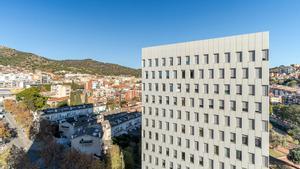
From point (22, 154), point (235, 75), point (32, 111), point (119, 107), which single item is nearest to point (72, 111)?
point (32, 111)

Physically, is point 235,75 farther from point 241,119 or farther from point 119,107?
point 119,107

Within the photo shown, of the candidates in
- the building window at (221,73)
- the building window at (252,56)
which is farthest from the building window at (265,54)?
the building window at (221,73)

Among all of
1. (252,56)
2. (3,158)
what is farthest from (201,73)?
(3,158)

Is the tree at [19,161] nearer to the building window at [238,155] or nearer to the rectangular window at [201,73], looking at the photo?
the rectangular window at [201,73]

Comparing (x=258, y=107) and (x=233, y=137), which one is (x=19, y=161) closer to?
(x=233, y=137)

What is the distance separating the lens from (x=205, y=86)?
30.2 metres

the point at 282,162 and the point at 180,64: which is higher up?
the point at 180,64

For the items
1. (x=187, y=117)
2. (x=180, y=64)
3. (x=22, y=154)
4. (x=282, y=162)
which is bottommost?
(x=282, y=162)

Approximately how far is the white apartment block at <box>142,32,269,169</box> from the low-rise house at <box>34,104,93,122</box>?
5577 centimetres

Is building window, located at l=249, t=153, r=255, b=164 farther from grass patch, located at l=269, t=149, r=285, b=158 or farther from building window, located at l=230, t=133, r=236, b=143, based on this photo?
grass patch, located at l=269, t=149, r=285, b=158

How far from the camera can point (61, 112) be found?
89.8m

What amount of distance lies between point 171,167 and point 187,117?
788 centimetres

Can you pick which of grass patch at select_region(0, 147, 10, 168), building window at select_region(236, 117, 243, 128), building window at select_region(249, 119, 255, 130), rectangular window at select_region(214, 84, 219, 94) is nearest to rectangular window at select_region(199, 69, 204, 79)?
rectangular window at select_region(214, 84, 219, 94)

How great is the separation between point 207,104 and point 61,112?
71884mm
